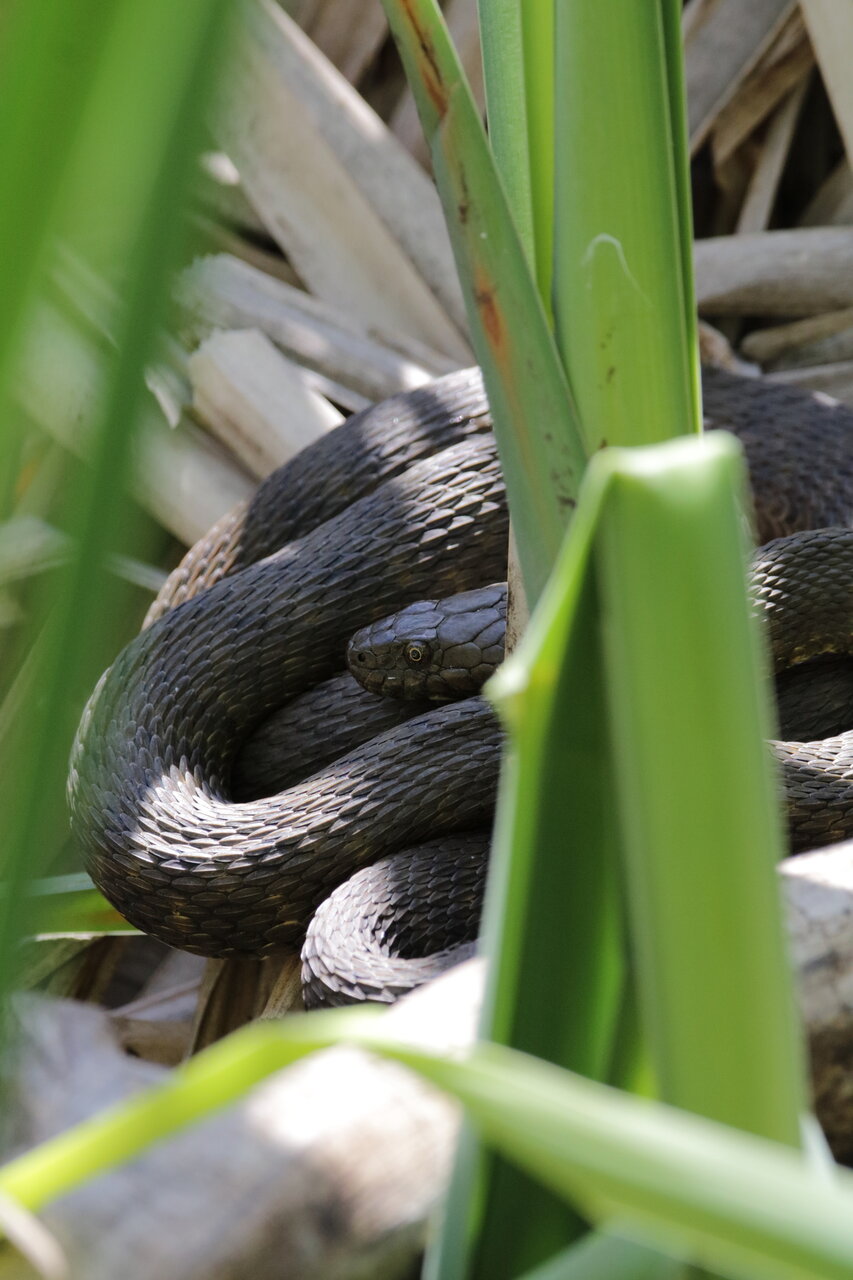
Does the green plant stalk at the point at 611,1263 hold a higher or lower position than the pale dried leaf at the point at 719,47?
lower

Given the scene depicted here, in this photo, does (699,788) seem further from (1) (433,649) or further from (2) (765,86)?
(2) (765,86)

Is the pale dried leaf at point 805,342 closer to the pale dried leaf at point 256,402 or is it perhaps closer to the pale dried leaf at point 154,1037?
the pale dried leaf at point 256,402

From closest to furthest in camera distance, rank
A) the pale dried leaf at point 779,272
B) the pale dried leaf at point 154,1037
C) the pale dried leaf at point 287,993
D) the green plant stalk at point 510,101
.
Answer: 1. the green plant stalk at point 510,101
2. the pale dried leaf at point 287,993
3. the pale dried leaf at point 154,1037
4. the pale dried leaf at point 779,272

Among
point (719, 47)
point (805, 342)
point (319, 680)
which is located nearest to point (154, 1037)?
point (319, 680)

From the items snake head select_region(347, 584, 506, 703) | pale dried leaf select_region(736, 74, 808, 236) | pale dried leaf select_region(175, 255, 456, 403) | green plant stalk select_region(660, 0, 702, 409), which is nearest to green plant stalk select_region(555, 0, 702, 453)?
green plant stalk select_region(660, 0, 702, 409)

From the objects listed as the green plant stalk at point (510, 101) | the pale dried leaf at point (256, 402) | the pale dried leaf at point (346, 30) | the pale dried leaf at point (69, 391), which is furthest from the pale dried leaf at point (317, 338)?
the pale dried leaf at point (69, 391)

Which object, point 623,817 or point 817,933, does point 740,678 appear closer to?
point 623,817

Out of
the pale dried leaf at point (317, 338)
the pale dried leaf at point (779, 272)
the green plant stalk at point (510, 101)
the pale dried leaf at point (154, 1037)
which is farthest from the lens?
the pale dried leaf at point (779, 272)

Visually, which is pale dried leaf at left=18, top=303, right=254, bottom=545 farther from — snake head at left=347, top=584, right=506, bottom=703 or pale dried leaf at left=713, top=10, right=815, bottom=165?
pale dried leaf at left=713, top=10, right=815, bottom=165
